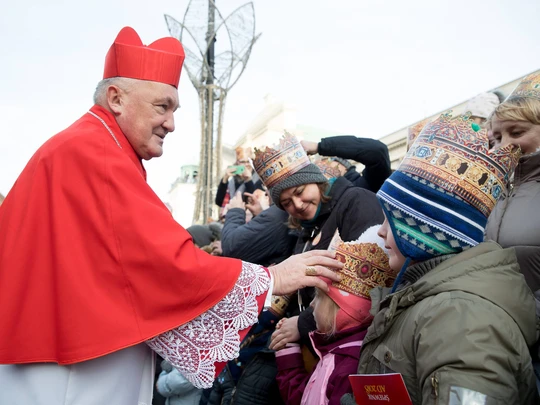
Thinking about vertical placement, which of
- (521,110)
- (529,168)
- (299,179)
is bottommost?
(299,179)

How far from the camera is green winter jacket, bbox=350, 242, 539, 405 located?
1.38 m

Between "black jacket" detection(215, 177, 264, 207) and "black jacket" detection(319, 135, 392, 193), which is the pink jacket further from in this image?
"black jacket" detection(215, 177, 264, 207)

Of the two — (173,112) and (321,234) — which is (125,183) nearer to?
(173,112)

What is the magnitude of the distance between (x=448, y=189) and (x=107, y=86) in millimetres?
1686

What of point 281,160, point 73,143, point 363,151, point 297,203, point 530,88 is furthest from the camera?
point 363,151

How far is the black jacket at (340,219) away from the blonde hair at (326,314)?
20 cm

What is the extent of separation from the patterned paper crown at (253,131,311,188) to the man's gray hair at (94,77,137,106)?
1.23 m

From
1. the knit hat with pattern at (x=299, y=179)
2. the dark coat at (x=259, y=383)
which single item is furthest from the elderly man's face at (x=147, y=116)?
the dark coat at (x=259, y=383)

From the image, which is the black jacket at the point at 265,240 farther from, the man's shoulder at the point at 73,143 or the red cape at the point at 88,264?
the man's shoulder at the point at 73,143

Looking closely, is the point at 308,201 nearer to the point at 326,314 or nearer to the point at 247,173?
the point at 326,314

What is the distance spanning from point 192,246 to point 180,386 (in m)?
2.23

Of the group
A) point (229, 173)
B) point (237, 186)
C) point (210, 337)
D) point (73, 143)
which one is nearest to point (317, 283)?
point (210, 337)

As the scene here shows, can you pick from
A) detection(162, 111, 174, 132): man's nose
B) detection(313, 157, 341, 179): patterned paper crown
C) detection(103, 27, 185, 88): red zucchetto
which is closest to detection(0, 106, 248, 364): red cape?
detection(162, 111, 174, 132): man's nose

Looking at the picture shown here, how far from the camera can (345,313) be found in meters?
2.29
